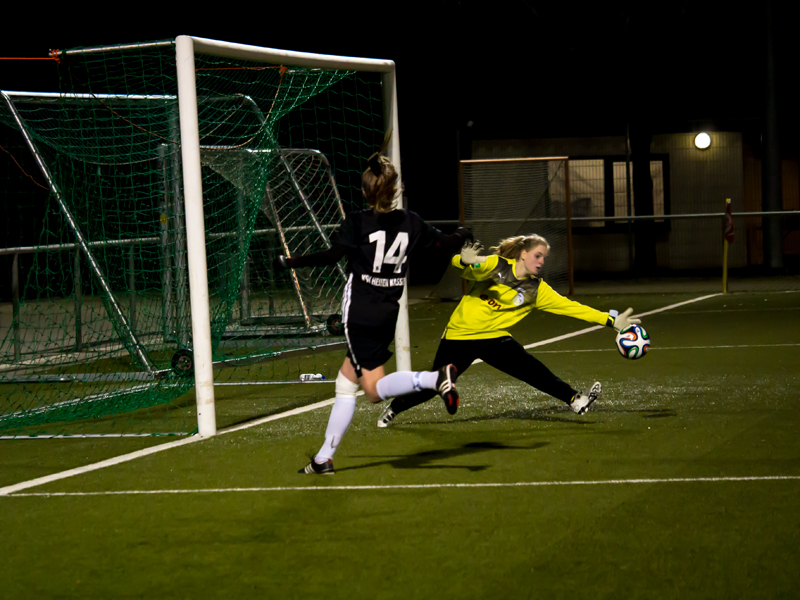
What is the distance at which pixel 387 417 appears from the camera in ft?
23.6

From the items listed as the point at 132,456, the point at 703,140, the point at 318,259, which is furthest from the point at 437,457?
the point at 703,140

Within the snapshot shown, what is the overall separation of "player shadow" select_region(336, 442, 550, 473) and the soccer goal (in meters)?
1.52

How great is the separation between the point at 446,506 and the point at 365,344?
1020 mm

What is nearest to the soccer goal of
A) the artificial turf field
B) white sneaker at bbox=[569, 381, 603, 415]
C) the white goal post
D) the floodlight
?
the white goal post

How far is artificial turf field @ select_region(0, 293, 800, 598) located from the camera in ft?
13.2

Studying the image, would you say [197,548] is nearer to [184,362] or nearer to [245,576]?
[245,576]

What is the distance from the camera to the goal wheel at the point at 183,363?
9781mm

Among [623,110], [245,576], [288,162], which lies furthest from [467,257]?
[623,110]

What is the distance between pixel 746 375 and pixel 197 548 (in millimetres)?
5997

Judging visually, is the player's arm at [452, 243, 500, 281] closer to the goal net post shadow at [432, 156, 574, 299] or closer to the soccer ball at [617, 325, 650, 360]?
the soccer ball at [617, 325, 650, 360]

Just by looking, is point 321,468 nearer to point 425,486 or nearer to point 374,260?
point 425,486

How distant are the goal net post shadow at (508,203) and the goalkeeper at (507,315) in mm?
10739

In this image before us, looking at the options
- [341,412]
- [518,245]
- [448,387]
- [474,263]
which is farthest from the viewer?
[518,245]

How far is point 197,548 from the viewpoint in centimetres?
450
